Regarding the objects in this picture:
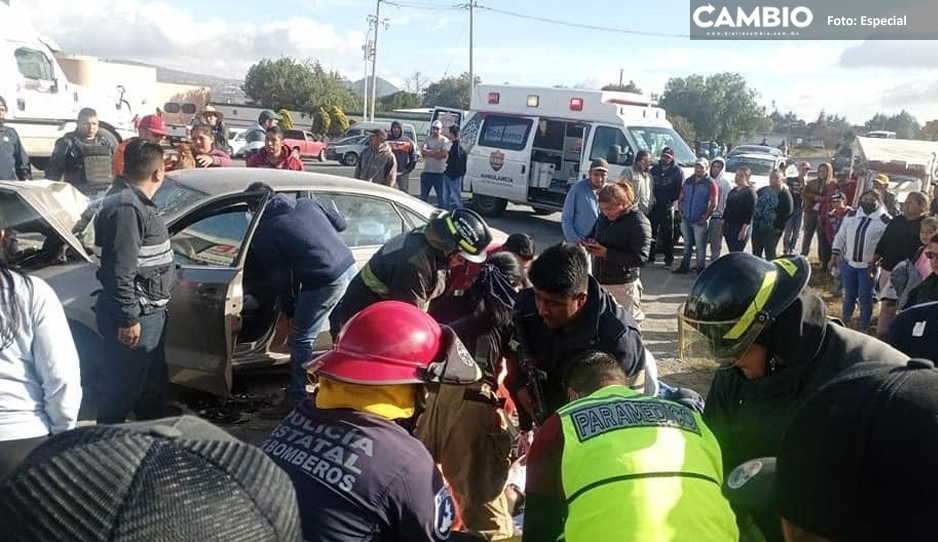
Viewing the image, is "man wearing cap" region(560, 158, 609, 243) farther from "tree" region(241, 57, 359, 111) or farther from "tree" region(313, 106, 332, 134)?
"tree" region(241, 57, 359, 111)

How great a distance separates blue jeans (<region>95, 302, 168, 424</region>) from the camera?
3682mm

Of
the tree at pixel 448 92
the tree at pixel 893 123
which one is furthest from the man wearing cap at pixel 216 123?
the tree at pixel 893 123

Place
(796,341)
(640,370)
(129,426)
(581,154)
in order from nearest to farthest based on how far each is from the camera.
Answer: (129,426)
(796,341)
(640,370)
(581,154)

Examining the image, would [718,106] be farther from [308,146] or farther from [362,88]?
[362,88]

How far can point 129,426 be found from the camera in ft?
3.21

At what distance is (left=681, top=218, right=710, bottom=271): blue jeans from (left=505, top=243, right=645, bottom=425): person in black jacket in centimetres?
743

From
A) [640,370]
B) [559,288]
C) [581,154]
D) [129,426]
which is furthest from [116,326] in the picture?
[581,154]

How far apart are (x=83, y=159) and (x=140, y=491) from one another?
290 inches

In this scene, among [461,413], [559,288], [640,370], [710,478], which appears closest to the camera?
[710,478]

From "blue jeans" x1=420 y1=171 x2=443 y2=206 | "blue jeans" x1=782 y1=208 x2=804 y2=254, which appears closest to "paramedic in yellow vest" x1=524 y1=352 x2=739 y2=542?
"blue jeans" x1=782 y1=208 x2=804 y2=254

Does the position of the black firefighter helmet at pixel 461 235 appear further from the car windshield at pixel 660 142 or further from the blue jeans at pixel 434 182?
the blue jeans at pixel 434 182

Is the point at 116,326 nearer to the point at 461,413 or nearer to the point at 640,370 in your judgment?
the point at 461,413

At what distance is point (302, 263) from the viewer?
176 inches

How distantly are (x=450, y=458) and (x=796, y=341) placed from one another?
1241 millimetres
